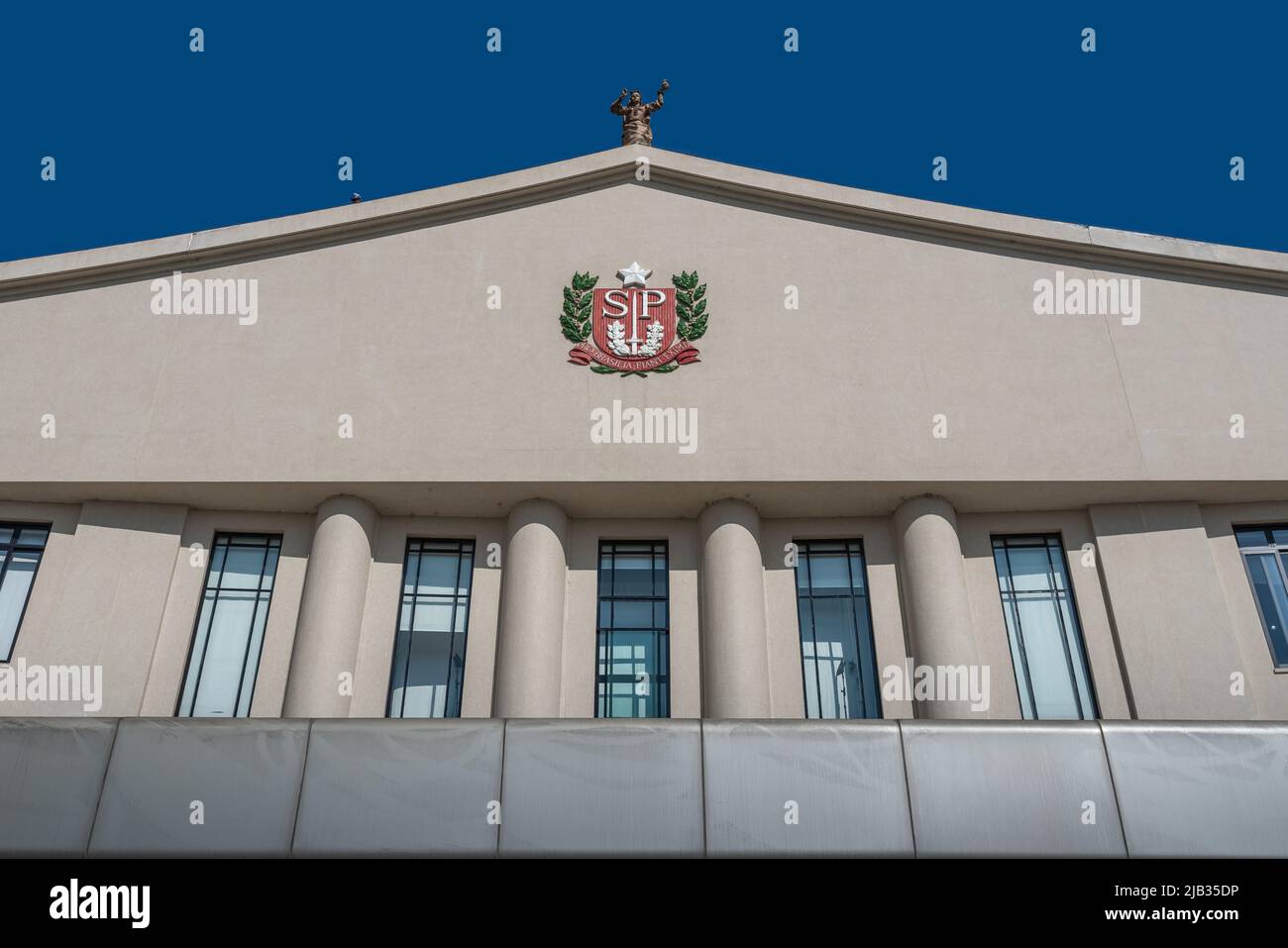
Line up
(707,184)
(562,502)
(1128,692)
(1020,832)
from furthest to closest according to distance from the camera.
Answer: (707,184)
(562,502)
(1128,692)
(1020,832)

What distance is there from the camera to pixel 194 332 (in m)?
15.0

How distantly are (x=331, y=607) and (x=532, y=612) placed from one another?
2.41 meters

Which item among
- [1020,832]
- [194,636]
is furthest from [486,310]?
[1020,832]

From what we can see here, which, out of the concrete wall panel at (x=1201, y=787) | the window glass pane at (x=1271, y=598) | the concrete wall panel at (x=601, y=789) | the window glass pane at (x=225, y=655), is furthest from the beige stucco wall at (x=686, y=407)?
the concrete wall panel at (x=601, y=789)

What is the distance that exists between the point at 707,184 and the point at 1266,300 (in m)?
7.73

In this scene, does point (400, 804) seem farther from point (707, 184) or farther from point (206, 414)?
point (707, 184)

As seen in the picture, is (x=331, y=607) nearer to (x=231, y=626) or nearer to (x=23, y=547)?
(x=231, y=626)

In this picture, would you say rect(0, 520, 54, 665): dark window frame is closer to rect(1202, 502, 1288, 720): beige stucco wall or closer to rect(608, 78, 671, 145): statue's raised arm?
rect(608, 78, 671, 145): statue's raised arm

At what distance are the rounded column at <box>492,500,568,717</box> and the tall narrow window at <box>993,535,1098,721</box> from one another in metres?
5.57

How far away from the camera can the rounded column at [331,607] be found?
13.0 meters

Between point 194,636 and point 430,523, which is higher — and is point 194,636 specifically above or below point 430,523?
below

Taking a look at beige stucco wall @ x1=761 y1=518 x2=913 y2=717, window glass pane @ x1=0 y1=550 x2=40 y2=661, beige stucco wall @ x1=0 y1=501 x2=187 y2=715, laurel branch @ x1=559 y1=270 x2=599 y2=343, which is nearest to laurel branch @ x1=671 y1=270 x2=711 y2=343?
laurel branch @ x1=559 y1=270 x2=599 y2=343

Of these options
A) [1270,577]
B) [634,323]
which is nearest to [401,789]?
[634,323]

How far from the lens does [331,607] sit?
1354 centimetres
